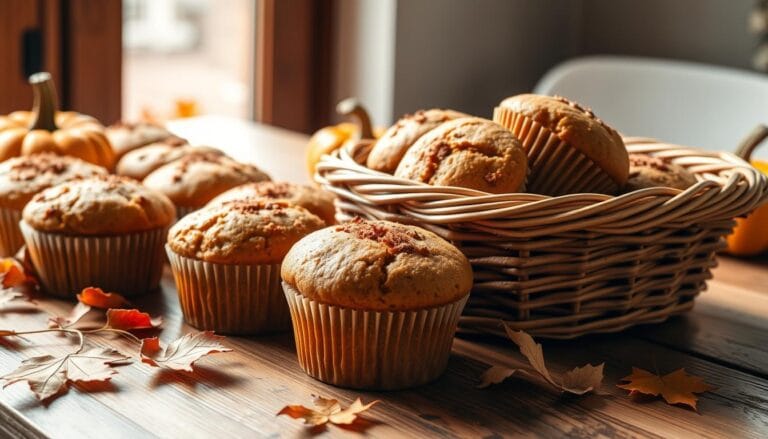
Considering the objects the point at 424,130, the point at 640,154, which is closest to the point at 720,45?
the point at 640,154

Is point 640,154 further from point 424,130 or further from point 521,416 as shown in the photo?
point 521,416

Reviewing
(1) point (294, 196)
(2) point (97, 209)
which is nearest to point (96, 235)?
(2) point (97, 209)

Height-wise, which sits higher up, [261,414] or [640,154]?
[640,154]

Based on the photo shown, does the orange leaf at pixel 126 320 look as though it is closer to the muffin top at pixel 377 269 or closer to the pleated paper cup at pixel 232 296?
the pleated paper cup at pixel 232 296

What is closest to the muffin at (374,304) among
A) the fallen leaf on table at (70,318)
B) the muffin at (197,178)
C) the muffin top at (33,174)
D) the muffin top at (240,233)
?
the muffin top at (240,233)

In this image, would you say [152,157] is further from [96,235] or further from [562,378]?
[562,378]

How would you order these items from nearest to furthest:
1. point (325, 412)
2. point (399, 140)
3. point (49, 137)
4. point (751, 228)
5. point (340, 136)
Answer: point (325, 412) < point (399, 140) < point (751, 228) < point (49, 137) < point (340, 136)
